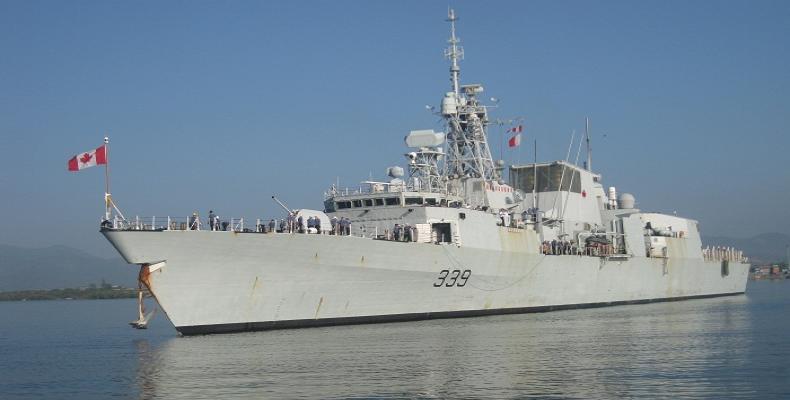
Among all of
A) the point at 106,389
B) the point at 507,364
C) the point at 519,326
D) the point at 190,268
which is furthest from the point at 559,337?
the point at 106,389

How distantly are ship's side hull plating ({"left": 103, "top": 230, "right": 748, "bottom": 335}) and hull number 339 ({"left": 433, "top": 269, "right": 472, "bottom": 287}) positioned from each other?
0.05 meters

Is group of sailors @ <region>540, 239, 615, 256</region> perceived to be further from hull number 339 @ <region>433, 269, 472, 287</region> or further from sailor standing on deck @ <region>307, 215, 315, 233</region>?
sailor standing on deck @ <region>307, 215, 315, 233</region>

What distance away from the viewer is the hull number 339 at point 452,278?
29.0 m

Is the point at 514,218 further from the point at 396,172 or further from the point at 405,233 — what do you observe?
the point at 405,233

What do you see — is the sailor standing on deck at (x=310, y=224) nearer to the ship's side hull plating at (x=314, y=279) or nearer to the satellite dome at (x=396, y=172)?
the ship's side hull plating at (x=314, y=279)

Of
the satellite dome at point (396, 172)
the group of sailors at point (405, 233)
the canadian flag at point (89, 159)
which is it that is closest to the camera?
the canadian flag at point (89, 159)

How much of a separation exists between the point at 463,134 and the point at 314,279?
14587 mm

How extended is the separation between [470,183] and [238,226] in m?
14.5

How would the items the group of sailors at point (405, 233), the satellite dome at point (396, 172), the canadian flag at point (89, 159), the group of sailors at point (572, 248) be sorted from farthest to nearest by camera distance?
the group of sailors at point (572, 248)
the satellite dome at point (396, 172)
the group of sailors at point (405, 233)
the canadian flag at point (89, 159)

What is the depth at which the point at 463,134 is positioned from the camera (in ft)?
124

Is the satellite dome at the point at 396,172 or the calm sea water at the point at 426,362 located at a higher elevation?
the satellite dome at the point at 396,172

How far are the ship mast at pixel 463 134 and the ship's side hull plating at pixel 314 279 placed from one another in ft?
18.2

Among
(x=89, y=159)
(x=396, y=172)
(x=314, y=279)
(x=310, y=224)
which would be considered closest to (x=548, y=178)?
(x=396, y=172)

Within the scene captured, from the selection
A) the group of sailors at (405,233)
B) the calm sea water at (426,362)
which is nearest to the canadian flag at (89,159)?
the calm sea water at (426,362)
